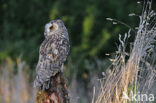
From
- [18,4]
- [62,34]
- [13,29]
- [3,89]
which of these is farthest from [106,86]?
[18,4]

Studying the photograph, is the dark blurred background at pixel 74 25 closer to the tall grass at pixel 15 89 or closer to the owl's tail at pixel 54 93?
the tall grass at pixel 15 89

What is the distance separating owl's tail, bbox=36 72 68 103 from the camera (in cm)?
258

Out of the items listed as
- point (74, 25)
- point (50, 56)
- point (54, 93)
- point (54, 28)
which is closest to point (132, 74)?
point (54, 93)

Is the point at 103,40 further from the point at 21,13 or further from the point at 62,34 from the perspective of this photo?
the point at 62,34

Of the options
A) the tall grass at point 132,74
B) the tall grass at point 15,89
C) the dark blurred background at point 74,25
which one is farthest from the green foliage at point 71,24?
the tall grass at point 132,74

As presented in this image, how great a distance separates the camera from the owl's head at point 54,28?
3.17 meters

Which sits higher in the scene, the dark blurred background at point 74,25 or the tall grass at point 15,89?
the dark blurred background at point 74,25

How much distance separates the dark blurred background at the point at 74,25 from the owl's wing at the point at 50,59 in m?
5.65

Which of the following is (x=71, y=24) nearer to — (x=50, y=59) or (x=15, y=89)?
(x=15, y=89)

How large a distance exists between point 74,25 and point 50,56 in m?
7.01

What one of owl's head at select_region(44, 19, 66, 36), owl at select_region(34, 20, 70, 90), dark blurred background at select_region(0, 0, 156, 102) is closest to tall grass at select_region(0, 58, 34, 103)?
owl's head at select_region(44, 19, 66, 36)

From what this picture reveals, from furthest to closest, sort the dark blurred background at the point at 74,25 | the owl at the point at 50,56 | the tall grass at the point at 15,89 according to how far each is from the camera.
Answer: the dark blurred background at the point at 74,25
the tall grass at the point at 15,89
the owl at the point at 50,56

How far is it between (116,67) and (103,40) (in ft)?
21.7

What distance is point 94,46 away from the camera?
31.0 ft
